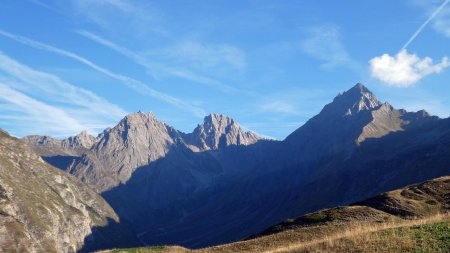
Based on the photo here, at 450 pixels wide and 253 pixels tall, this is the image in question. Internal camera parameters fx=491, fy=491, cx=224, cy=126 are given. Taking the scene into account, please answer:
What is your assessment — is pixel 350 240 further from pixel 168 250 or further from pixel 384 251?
pixel 168 250

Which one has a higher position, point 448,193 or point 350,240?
point 448,193

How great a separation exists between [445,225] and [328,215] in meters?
27.8

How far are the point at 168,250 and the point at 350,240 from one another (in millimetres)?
22751

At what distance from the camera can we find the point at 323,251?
97.7 ft

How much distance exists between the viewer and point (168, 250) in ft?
160

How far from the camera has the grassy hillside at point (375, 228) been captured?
2980 centimetres

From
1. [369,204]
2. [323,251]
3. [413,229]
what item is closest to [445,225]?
[413,229]

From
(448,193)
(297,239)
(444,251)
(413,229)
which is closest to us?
(444,251)

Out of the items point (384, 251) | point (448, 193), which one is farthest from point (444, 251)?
point (448, 193)

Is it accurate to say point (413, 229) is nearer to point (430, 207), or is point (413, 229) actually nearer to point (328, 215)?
point (328, 215)

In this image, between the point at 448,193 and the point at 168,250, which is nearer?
the point at 168,250

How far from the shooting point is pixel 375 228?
36.6m

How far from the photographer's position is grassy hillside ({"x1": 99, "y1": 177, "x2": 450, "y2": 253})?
2980 centimetres

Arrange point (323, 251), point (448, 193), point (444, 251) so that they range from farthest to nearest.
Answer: point (448, 193) → point (323, 251) → point (444, 251)
